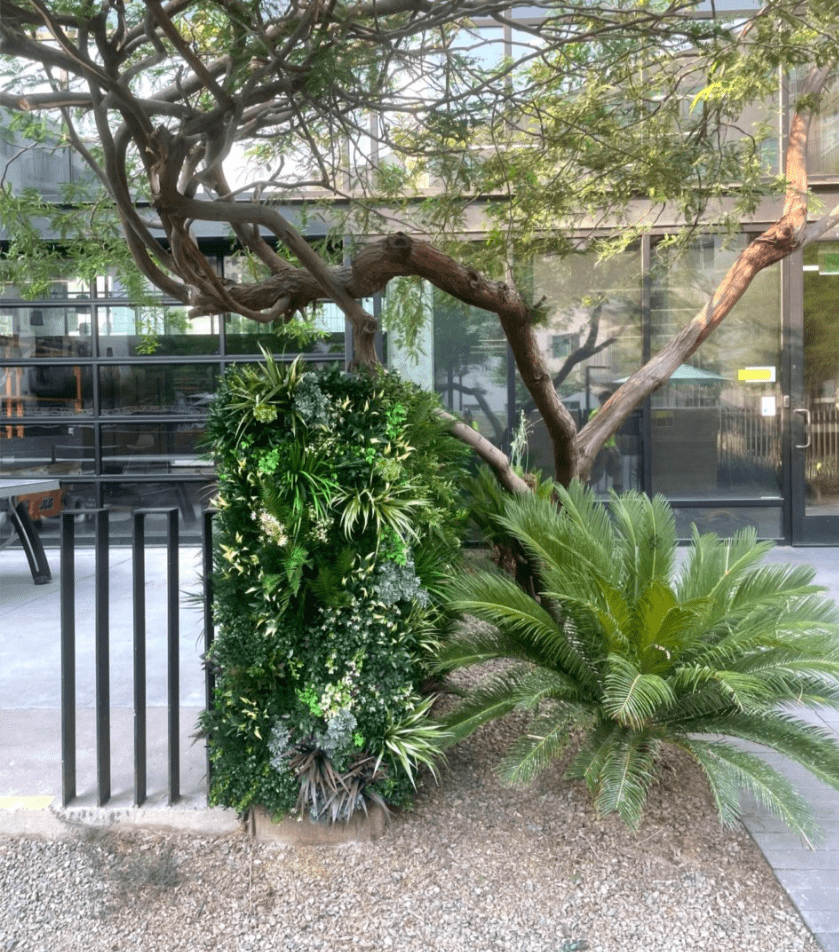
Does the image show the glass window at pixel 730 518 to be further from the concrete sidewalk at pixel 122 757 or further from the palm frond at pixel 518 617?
the palm frond at pixel 518 617

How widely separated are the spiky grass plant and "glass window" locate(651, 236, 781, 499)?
259 inches

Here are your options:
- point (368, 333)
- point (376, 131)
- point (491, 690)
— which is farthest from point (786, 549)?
point (491, 690)

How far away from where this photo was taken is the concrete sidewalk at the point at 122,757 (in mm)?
3586

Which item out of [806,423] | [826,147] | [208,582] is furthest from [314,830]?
[826,147]

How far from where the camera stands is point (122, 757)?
4594mm

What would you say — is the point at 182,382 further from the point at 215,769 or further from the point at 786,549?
the point at 215,769

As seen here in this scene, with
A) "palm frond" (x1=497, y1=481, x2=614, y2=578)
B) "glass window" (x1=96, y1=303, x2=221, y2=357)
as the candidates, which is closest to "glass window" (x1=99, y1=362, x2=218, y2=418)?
"glass window" (x1=96, y1=303, x2=221, y2=357)

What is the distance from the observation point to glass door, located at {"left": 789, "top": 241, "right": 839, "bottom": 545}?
1066 cm

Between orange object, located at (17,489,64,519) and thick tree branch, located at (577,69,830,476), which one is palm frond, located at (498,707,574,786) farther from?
orange object, located at (17,489,64,519)

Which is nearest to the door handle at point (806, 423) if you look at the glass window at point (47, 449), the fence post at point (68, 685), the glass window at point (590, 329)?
the glass window at point (590, 329)

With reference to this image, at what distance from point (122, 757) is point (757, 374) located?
849cm

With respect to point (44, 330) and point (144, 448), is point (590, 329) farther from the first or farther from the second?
point (44, 330)

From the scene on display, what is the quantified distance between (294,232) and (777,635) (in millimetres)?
3196

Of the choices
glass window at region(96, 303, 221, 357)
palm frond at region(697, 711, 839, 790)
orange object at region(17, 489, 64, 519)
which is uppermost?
glass window at region(96, 303, 221, 357)
